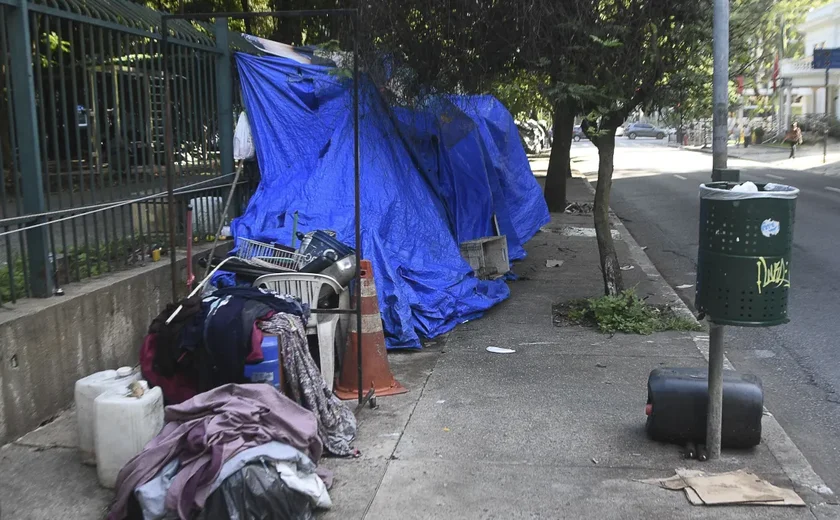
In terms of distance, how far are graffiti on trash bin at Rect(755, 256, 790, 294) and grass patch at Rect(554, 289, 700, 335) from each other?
3097 millimetres

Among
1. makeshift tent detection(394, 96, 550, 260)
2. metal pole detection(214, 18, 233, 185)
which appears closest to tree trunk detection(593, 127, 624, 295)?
makeshift tent detection(394, 96, 550, 260)

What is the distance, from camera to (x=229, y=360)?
4.54 m

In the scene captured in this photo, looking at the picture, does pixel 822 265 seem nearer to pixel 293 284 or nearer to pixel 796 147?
pixel 293 284

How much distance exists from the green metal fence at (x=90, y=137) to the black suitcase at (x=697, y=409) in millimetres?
3775

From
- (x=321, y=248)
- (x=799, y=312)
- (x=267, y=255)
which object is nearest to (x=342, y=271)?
(x=321, y=248)

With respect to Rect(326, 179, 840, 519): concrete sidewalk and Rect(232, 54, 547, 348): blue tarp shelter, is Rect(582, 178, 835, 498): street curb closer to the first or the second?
Rect(326, 179, 840, 519): concrete sidewalk

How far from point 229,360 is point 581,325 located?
3.78m

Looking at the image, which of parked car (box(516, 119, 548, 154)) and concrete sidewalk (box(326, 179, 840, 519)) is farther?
parked car (box(516, 119, 548, 154))

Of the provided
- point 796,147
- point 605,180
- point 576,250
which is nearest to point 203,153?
point 605,180

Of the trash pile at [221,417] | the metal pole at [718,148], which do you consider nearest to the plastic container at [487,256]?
the trash pile at [221,417]

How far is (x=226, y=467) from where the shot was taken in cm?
349

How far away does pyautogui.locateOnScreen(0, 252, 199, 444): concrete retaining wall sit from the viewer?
4.43 metres

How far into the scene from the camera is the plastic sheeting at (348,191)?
703 centimetres

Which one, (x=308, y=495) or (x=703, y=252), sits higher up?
(x=703, y=252)
